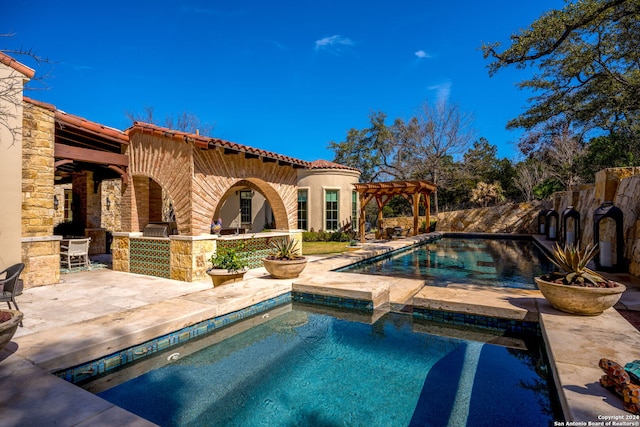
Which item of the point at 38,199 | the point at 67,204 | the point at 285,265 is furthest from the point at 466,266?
the point at 67,204

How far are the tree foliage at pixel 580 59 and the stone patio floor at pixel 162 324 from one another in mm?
6139

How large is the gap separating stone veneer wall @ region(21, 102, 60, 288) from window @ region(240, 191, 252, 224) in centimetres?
1109

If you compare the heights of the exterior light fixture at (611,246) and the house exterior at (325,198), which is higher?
the house exterior at (325,198)

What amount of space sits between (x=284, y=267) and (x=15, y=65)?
21.8ft

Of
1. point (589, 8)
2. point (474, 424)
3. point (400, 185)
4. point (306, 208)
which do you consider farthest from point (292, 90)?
point (474, 424)

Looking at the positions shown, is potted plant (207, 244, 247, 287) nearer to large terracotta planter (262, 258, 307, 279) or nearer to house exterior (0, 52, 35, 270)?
large terracotta planter (262, 258, 307, 279)

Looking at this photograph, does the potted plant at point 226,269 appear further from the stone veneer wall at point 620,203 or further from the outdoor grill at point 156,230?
the stone veneer wall at point 620,203

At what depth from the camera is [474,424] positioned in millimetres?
2662

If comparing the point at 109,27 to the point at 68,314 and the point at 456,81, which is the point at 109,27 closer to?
the point at 68,314

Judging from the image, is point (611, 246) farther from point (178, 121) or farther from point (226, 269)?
point (178, 121)

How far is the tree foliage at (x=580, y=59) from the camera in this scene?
7.91 meters

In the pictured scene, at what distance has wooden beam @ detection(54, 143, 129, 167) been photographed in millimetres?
7152

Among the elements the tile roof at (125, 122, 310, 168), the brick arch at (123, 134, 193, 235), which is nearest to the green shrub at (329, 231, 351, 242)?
the tile roof at (125, 122, 310, 168)

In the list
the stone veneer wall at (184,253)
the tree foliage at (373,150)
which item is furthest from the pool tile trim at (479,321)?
the tree foliage at (373,150)
